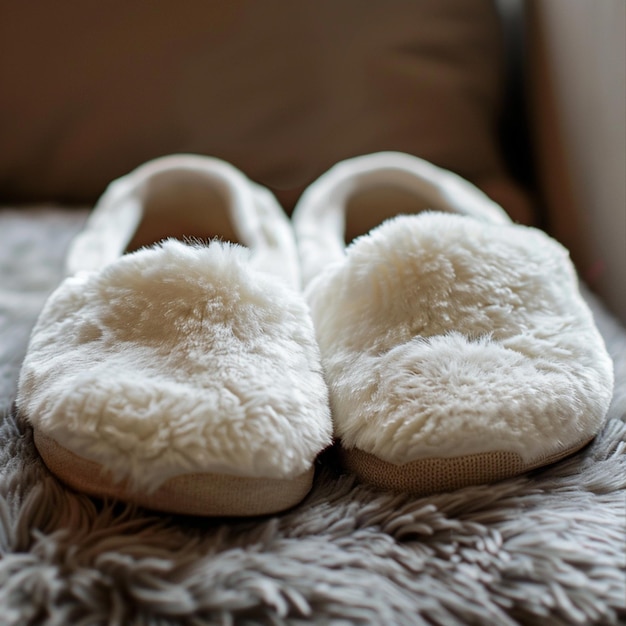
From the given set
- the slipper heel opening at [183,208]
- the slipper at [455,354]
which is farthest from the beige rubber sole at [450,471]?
the slipper heel opening at [183,208]

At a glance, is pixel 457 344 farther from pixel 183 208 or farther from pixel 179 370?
pixel 183 208

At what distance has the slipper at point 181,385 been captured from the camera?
41 centimetres

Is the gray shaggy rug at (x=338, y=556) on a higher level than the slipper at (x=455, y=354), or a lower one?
lower

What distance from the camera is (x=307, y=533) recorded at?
42 cm

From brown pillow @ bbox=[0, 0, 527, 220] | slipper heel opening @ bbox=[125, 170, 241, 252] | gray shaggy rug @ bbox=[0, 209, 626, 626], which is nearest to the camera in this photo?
gray shaggy rug @ bbox=[0, 209, 626, 626]

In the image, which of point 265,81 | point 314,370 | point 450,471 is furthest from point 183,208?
point 450,471

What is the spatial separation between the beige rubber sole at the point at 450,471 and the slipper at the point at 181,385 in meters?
0.05

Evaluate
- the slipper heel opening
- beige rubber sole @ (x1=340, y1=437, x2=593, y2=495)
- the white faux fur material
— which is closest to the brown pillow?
the slipper heel opening

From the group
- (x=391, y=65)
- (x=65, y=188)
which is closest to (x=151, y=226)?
(x=65, y=188)

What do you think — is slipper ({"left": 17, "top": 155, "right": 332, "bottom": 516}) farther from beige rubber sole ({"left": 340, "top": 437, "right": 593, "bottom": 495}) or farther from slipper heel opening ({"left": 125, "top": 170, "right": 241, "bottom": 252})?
slipper heel opening ({"left": 125, "top": 170, "right": 241, "bottom": 252})

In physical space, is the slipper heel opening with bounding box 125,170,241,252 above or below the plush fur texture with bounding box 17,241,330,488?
below

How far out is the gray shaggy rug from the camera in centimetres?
35

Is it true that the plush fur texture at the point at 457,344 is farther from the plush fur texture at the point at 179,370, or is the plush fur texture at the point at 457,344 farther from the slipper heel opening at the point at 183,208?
the slipper heel opening at the point at 183,208

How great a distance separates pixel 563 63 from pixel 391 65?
25 centimetres
